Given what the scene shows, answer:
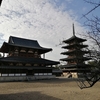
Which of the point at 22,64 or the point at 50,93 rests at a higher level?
the point at 22,64

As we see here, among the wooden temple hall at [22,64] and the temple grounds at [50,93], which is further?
the wooden temple hall at [22,64]

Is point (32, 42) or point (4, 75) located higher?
point (32, 42)

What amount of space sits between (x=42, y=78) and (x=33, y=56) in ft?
21.3

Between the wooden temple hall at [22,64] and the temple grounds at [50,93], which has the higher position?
the wooden temple hall at [22,64]

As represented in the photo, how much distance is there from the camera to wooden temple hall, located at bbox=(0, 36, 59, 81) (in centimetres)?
2884

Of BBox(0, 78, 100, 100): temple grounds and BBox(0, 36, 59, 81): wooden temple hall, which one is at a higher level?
BBox(0, 36, 59, 81): wooden temple hall

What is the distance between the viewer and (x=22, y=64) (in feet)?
104

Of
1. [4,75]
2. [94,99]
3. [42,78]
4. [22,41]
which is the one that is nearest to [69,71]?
[42,78]

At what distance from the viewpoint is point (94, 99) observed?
429 inches

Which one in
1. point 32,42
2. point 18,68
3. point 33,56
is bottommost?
point 18,68

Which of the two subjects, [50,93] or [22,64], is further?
[22,64]

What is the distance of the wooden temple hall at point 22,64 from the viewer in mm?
28844

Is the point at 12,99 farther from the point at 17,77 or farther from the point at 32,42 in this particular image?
the point at 32,42

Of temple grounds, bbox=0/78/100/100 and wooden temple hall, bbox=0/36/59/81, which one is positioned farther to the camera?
wooden temple hall, bbox=0/36/59/81
